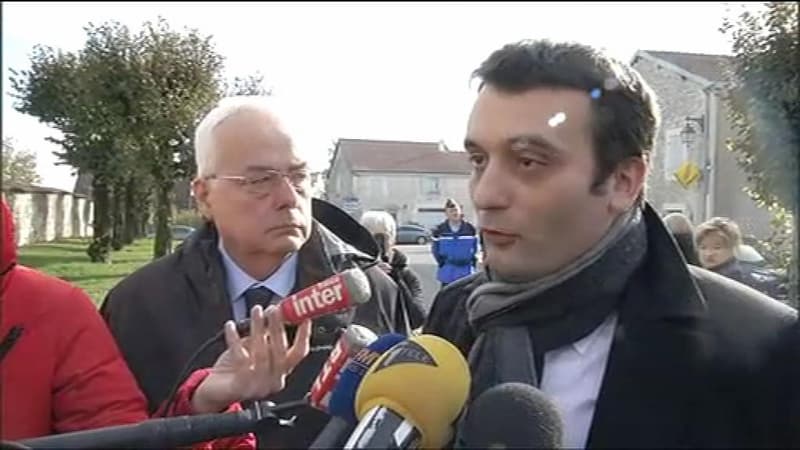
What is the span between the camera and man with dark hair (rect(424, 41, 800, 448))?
121 cm

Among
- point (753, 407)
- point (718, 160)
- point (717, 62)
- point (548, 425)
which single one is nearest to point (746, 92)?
point (717, 62)

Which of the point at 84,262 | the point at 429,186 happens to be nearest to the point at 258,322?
the point at 84,262

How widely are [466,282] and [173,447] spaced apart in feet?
2.08

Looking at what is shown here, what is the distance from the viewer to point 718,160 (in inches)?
118

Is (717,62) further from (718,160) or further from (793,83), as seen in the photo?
(718,160)

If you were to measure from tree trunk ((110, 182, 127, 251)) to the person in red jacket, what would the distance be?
2.79 metres

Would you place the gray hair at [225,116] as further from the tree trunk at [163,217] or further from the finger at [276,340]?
the tree trunk at [163,217]

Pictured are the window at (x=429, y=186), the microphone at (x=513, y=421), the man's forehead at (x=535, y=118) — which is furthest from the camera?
the window at (x=429, y=186)

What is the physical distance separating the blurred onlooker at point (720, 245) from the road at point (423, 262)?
1508 millimetres

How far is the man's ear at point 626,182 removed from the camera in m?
1.27

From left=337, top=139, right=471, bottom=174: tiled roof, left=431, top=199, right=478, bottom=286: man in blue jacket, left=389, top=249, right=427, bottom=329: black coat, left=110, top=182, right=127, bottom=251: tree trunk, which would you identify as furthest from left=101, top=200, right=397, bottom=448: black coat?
left=431, top=199, right=478, bottom=286: man in blue jacket

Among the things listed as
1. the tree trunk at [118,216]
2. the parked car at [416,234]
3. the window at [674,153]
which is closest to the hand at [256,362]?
the window at [674,153]

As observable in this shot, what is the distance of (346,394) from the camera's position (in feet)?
3.91

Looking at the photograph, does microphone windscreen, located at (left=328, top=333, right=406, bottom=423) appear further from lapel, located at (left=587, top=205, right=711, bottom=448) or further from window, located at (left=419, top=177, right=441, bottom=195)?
window, located at (left=419, top=177, right=441, bottom=195)
